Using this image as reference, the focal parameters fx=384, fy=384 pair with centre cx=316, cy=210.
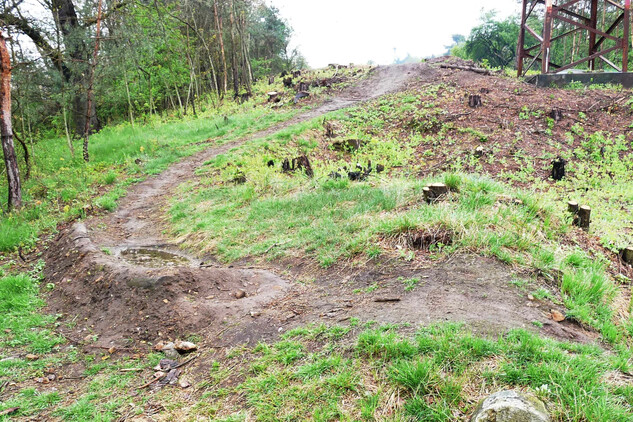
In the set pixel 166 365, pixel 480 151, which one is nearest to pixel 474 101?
pixel 480 151

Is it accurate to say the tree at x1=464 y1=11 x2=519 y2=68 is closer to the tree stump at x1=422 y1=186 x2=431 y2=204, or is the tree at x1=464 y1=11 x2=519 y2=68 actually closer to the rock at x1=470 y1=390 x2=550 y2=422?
the tree stump at x1=422 y1=186 x2=431 y2=204

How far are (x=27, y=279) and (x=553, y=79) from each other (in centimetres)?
1528

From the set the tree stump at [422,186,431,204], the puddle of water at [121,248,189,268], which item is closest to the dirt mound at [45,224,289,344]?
the puddle of water at [121,248,189,268]

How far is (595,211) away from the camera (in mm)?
5840

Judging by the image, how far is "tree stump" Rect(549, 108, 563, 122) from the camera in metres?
10.2

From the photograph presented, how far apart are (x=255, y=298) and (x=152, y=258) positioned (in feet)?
7.48

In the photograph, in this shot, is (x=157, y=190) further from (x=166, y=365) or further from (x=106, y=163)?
(x=166, y=365)

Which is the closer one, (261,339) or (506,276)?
(261,339)

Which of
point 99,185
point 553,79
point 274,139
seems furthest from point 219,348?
point 553,79

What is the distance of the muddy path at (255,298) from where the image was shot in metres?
3.05

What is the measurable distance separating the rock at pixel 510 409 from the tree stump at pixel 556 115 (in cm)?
1038

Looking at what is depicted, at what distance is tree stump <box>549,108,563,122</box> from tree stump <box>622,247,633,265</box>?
728 cm

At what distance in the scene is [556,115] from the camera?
1028cm

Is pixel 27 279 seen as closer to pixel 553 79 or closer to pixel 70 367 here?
pixel 70 367
